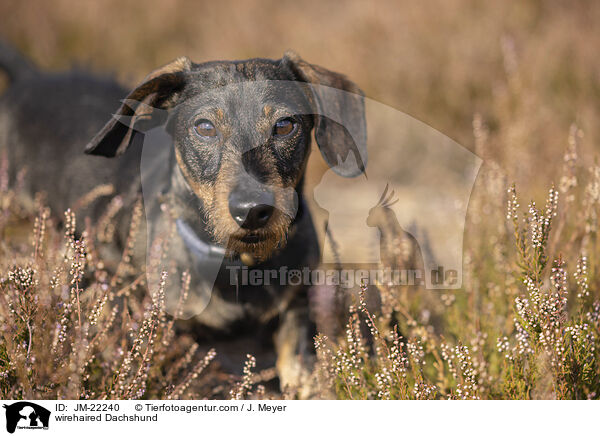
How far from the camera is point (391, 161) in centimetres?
583

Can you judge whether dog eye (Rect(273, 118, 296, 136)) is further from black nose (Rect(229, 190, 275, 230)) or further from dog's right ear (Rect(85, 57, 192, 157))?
dog's right ear (Rect(85, 57, 192, 157))

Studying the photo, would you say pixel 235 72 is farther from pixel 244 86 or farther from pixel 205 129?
pixel 205 129

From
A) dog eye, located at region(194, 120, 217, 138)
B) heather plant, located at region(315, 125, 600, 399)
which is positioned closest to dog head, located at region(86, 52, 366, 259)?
dog eye, located at region(194, 120, 217, 138)

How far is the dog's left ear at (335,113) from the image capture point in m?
2.58

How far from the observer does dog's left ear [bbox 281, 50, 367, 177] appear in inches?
102

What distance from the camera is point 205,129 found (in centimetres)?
248

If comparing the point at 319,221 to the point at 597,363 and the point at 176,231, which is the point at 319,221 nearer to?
the point at 176,231

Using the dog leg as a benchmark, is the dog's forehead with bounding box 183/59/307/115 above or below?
above

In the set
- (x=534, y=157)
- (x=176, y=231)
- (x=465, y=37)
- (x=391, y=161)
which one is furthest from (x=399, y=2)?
(x=176, y=231)

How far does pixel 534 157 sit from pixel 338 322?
239 cm

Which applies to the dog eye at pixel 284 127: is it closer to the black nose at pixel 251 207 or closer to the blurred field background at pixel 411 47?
the black nose at pixel 251 207
